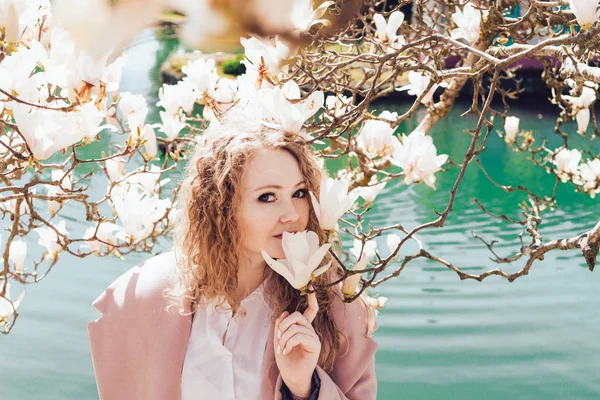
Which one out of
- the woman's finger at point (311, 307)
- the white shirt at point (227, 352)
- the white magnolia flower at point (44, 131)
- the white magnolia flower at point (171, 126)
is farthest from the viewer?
the white magnolia flower at point (171, 126)

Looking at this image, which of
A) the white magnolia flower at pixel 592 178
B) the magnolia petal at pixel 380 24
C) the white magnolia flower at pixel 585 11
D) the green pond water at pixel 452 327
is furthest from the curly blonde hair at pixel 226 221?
the green pond water at pixel 452 327

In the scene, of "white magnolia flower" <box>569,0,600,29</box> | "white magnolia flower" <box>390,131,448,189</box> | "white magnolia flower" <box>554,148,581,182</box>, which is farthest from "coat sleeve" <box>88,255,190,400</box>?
"white magnolia flower" <box>554,148,581,182</box>

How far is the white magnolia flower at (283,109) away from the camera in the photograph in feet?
3.62

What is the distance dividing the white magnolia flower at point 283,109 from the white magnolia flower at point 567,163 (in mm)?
1392

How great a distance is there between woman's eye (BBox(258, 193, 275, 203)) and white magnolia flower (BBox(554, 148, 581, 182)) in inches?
54.3

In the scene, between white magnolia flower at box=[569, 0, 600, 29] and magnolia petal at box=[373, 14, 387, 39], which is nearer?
white magnolia flower at box=[569, 0, 600, 29]

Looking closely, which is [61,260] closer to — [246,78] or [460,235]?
[460,235]

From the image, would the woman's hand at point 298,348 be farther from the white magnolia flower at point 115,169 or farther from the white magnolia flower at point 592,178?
the white magnolia flower at point 592,178

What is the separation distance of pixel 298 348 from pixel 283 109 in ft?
1.45

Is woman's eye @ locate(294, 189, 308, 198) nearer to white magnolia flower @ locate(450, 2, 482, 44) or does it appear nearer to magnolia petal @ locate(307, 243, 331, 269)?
magnolia petal @ locate(307, 243, 331, 269)

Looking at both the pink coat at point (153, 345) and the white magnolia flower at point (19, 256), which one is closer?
the pink coat at point (153, 345)

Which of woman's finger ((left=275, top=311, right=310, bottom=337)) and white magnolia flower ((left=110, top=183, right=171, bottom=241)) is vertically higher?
white magnolia flower ((left=110, top=183, right=171, bottom=241))

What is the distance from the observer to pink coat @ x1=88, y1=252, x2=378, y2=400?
1.34 meters

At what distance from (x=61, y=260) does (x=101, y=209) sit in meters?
1.04
